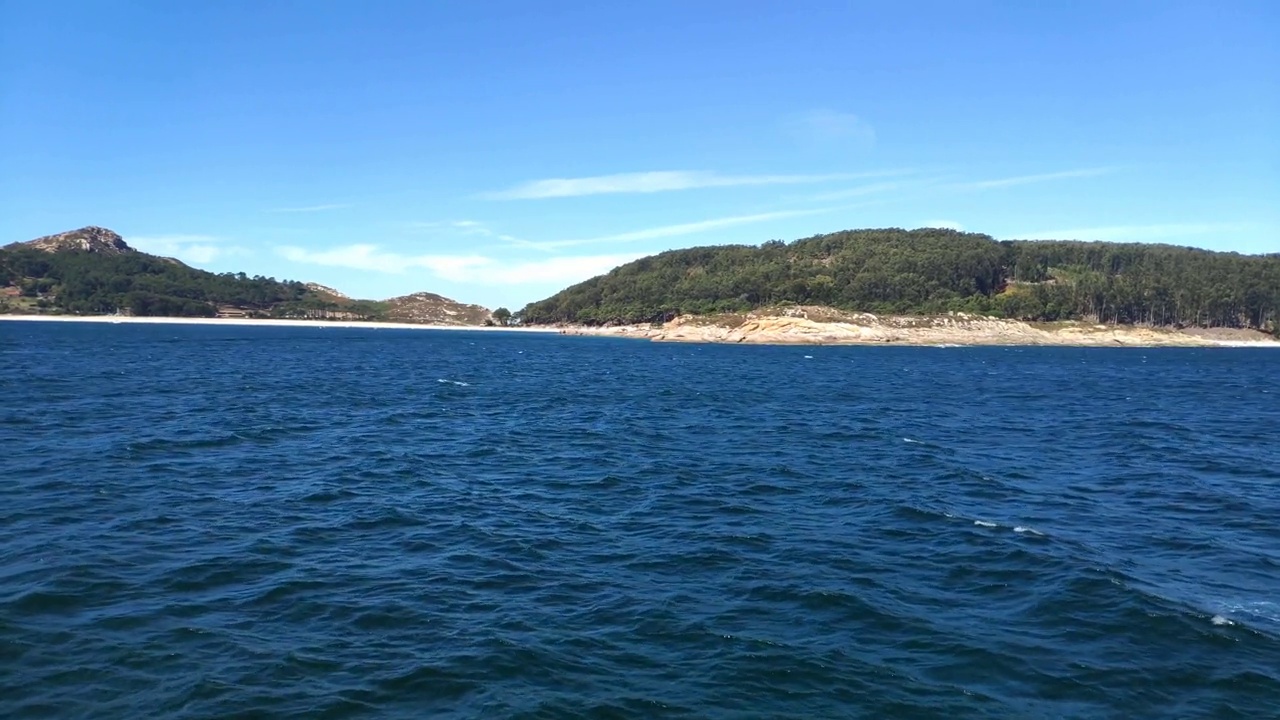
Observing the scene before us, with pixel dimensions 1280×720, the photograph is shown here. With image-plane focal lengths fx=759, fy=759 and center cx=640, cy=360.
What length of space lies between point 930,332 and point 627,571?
17462 centimetres

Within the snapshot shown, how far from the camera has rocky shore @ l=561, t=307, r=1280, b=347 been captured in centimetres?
17438

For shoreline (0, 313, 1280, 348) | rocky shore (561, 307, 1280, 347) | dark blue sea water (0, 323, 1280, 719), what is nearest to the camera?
dark blue sea water (0, 323, 1280, 719)

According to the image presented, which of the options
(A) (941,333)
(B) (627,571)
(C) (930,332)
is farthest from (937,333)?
(B) (627,571)

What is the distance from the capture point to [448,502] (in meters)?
23.1

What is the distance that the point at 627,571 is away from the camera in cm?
1702

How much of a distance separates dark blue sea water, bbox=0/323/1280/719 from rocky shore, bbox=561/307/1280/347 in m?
136

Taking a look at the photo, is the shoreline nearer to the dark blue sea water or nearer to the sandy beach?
the sandy beach

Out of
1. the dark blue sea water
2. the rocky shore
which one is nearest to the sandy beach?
the rocky shore

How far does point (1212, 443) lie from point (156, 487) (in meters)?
45.1

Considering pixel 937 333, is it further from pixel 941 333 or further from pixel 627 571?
pixel 627 571

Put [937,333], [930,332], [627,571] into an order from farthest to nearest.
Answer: [937,333]
[930,332]
[627,571]

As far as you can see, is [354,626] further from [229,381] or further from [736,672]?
[229,381]

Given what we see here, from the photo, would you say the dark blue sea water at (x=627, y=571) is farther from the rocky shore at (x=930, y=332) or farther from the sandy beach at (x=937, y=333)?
the sandy beach at (x=937, y=333)

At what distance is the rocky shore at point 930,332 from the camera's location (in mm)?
174375
